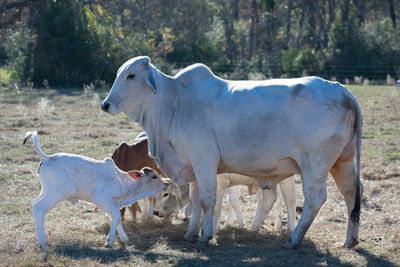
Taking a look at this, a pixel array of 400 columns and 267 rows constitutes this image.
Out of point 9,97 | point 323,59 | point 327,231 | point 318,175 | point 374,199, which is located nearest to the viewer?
point 318,175

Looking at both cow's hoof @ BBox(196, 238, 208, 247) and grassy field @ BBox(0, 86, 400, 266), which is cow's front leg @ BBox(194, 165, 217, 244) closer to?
cow's hoof @ BBox(196, 238, 208, 247)

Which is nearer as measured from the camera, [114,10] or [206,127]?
[206,127]

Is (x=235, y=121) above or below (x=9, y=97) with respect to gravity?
above

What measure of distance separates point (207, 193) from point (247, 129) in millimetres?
841

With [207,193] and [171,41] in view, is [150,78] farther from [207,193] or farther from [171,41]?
[171,41]

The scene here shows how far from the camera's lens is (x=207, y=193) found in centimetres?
674

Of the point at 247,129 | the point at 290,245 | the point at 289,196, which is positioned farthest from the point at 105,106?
the point at 289,196

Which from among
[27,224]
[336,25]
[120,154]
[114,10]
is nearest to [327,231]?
[120,154]

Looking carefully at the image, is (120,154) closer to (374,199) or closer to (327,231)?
(327,231)

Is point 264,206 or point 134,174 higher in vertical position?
point 134,174

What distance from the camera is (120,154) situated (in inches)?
310

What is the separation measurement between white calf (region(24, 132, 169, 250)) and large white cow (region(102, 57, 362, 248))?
1.12ft

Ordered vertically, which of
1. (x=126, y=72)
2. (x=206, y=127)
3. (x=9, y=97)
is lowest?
(x=9, y=97)

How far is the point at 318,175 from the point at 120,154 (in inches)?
106
